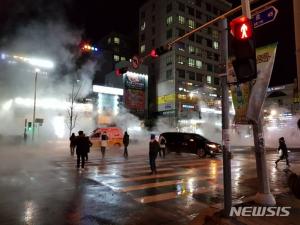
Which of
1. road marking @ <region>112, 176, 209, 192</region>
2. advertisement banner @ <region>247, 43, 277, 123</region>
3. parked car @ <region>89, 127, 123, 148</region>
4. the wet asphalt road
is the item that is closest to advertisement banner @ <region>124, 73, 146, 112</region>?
parked car @ <region>89, 127, 123, 148</region>

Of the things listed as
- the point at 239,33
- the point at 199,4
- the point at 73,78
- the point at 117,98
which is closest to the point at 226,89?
the point at 239,33

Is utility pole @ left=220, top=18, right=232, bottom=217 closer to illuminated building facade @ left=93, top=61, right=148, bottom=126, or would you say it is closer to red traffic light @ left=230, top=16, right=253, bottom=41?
red traffic light @ left=230, top=16, right=253, bottom=41

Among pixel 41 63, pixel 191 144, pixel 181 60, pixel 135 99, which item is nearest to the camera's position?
pixel 191 144

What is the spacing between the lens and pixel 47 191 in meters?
8.66

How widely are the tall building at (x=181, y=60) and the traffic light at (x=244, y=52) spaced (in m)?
56.1

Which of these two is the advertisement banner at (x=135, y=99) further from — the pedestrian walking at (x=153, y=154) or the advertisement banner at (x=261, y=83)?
the advertisement banner at (x=261, y=83)

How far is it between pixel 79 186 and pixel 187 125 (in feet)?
173

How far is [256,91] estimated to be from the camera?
6730 mm

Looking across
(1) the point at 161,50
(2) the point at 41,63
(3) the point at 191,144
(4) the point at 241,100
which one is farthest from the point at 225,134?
(2) the point at 41,63

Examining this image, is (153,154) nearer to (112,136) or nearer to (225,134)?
(225,134)

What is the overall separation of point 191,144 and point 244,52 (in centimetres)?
1580

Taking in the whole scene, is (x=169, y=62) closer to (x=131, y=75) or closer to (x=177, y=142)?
(x=131, y=75)

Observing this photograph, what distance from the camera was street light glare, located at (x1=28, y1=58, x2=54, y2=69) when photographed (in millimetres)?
38000

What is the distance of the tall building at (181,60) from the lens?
220 feet
